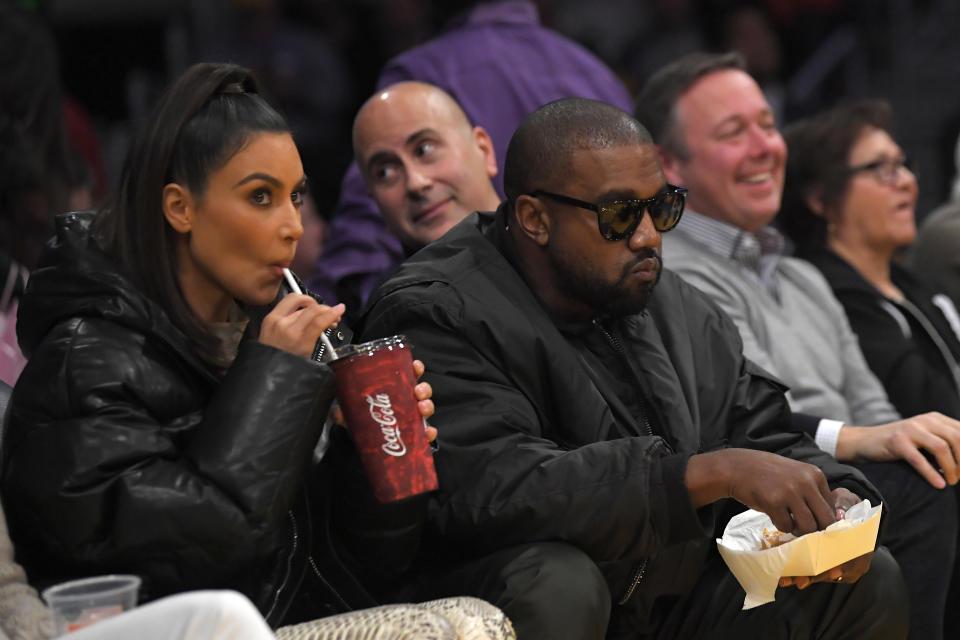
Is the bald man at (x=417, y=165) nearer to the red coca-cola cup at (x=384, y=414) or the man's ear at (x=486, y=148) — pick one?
the man's ear at (x=486, y=148)

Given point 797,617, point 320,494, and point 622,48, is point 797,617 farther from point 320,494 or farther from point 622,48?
point 622,48

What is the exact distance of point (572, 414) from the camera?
9.38ft

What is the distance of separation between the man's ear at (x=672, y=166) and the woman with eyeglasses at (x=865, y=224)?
0.61m

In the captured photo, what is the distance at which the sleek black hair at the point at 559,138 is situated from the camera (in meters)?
2.99

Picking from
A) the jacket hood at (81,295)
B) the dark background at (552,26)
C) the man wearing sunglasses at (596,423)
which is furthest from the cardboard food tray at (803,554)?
the dark background at (552,26)

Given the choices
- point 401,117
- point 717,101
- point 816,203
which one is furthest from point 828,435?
point 401,117

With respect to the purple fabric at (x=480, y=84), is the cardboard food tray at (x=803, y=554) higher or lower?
lower

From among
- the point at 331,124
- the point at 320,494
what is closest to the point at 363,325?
the point at 320,494

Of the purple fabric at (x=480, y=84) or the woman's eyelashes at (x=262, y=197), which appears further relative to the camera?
the purple fabric at (x=480, y=84)

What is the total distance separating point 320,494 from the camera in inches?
108

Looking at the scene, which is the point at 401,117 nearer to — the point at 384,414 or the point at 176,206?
the point at 176,206

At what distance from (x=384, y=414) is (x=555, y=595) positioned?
0.44 metres

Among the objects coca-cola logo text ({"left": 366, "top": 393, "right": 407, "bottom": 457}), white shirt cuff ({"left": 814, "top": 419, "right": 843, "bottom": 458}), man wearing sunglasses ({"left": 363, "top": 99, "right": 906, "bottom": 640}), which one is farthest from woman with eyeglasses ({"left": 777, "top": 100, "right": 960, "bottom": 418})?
coca-cola logo text ({"left": 366, "top": 393, "right": 407, "bottom": 457})

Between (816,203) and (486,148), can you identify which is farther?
(816,203)
